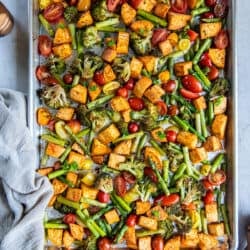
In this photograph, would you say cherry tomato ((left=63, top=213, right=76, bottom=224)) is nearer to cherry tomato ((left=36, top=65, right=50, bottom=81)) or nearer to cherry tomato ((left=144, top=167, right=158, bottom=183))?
cherry tomato ((left=144, top=167, right=158, bottom=183))

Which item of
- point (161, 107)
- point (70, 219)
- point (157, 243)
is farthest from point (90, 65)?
point (157, 243)

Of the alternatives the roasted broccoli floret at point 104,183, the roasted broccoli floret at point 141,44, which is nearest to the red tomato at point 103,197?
the roasted broccoli floret at point 104,183

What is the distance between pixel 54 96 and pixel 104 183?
0.31 meters

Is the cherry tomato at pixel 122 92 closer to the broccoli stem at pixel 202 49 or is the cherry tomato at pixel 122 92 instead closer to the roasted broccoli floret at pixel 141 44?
the roasted broccoli floret at pixel 141 44

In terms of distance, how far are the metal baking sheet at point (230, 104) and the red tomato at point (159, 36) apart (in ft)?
0.67

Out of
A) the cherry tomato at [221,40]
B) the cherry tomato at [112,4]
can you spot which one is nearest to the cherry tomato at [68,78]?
the cherry tomato at [112,4]

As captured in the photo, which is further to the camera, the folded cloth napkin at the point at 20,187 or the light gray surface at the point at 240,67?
the light gray surface at the point at 240,67

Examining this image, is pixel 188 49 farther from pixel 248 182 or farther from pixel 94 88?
pixel 248 182

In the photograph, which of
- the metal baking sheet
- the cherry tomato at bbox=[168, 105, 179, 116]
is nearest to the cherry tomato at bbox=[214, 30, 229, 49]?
the metal baking sheet

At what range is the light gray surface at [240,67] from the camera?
60.2 inches

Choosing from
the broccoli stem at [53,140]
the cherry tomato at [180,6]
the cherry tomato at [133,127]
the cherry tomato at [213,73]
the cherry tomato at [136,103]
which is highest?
the cherry tomato at [180,6]

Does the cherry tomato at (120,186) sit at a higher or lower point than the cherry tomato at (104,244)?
higher

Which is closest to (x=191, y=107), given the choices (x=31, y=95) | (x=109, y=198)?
(x=109, y=198)

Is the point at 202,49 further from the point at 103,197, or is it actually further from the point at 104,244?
the point at 104,244
